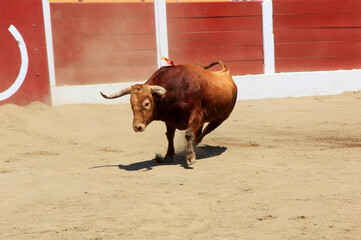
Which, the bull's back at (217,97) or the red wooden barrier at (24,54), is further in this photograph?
the red wooden barrier at (24,54)

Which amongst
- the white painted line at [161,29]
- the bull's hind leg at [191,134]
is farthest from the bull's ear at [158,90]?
the white painted line at [161,29]

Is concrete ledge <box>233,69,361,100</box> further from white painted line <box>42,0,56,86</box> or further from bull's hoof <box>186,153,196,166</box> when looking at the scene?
bull's hoof <box>186,153,196,166</box>

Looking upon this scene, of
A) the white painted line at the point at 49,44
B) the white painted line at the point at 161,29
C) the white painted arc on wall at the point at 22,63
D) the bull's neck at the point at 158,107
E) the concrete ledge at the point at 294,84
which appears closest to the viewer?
the bull's neck at the point at 158,107

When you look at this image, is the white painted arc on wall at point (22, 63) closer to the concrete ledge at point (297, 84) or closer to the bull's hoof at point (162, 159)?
the bull's hoof at point (162, 159)

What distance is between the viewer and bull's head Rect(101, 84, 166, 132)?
16.4ft

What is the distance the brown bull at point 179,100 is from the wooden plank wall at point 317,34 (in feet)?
14.3

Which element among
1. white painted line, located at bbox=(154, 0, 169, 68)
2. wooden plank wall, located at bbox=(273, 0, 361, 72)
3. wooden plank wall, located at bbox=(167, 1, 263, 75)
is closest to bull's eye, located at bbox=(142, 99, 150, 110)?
white painted line, located at bbox=(154, 0, 169, 68)

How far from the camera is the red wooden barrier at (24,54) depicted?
297 inches

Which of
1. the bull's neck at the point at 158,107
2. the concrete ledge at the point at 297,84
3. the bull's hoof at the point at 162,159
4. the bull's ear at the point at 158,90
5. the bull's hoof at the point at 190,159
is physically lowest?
the bull's hoof at the point at 162,159

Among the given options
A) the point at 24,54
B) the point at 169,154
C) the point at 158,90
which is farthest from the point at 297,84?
the point at 158,90

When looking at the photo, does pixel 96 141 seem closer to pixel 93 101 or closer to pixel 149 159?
pixel 149 159

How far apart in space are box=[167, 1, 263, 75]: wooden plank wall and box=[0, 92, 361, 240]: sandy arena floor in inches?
75.4

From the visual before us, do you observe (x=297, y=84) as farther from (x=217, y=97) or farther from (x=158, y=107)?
(x=158, y=107)

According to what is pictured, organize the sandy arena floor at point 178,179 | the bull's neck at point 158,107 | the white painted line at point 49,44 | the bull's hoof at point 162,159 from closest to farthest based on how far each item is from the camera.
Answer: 1. the sandy arena floor at point 178,179
2. the bull's neck at point 158,107
3. the bull's hoof at point 162,159
4. the white painted line at point 49,44
